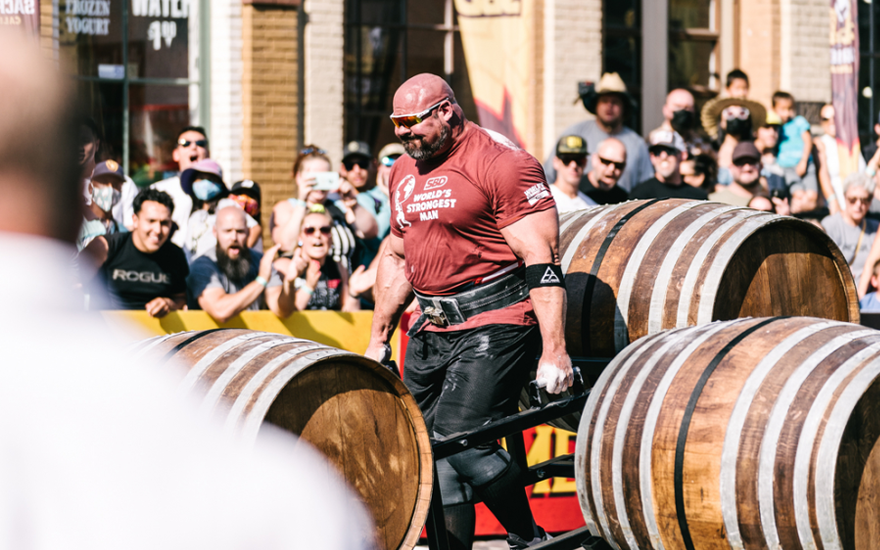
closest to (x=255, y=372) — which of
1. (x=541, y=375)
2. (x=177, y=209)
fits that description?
(x=541, y=375)

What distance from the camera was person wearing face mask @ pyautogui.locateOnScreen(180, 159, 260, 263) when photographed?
729 cm

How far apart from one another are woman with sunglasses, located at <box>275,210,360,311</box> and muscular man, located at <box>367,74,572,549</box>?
7.06 ft

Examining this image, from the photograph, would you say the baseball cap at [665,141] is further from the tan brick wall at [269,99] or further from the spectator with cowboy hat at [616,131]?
the tan brick wall at [269,99]

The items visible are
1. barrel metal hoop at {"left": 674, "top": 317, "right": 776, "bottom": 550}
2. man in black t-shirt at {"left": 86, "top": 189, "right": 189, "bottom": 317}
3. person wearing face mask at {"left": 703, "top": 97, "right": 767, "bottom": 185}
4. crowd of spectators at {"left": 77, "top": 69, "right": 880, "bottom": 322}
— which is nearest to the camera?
barrel metal hoop at {"left": 674, "top": 317, "right": 776, "bottom": 550}

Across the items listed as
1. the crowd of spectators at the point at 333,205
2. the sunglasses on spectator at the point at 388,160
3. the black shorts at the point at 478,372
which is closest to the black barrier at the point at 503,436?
the black shorts at the point at 478,372

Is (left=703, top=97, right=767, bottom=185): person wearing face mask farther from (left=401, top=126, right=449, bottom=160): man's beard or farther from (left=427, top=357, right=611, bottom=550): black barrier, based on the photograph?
(left=401, top=126, right=449, bottom=160): man's beard

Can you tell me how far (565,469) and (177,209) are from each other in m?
3.87

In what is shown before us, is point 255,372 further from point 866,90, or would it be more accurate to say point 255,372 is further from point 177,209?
point 866,90

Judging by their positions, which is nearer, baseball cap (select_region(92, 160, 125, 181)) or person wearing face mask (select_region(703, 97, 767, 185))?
baseball cap (select_region(92, 160, 125, 181))

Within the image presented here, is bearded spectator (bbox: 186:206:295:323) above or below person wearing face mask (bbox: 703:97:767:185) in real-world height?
below

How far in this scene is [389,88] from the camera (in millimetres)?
12406

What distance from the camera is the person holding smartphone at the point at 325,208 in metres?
7.53

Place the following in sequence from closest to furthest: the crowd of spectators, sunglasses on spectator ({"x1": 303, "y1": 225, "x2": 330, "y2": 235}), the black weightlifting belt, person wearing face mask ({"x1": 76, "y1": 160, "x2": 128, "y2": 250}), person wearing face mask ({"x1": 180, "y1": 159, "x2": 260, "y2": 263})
Answer: 1. the black weightlifting belt
2. the crowd of spectators
3. sunglasses on spectator ({"x1": 303, "y1": 225, "x2": 330, "y2": 235})
4. person wearing face mask ({"x1": 180, "y1": 159, "x2": 260, "y2": 263})
5. person wearing face mask ({"x1": 76, "y1": 160, "x2": 128, "y2": 250})

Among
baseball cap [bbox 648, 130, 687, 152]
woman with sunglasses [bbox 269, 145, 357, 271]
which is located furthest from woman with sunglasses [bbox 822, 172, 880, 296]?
woman with sunglasses [bbox 269, 145, 357, 271]
